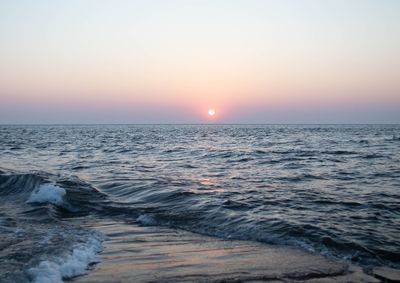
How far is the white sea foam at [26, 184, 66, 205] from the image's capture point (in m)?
12.9

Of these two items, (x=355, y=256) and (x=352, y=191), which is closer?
(x=355, y=256)

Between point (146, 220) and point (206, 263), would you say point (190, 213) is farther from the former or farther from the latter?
point (206, 263)

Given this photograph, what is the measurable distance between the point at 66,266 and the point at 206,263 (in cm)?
215

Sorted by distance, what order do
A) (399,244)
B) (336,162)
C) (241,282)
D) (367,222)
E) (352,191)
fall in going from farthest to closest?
(336,162)
(352,191)
(367,222)
(399,244)
(241,282)

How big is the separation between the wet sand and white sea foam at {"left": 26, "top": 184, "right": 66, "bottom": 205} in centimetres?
508

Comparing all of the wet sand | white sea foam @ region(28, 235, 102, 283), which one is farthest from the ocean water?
the wet sand

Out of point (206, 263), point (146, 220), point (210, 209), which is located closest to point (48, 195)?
point (146, 220)

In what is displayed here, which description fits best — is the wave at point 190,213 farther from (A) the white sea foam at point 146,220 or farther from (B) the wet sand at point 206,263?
(B) the wet sand at point 206,263

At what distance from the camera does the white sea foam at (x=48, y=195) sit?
42.3ft

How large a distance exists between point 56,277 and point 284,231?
15.9ft

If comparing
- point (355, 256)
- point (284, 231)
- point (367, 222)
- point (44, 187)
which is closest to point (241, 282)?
point (355, 256)

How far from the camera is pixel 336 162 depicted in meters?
22.5

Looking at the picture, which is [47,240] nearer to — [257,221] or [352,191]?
[257,221]

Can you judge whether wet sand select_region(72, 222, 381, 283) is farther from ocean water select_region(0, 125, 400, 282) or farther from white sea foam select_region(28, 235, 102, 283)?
ocean water select_region(0, 125, 400, 282)
